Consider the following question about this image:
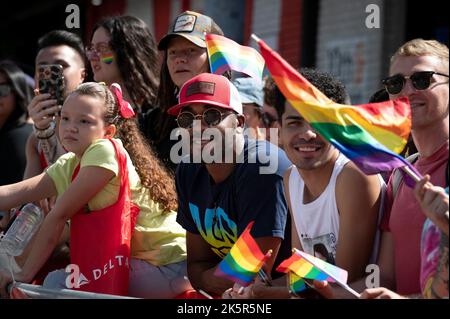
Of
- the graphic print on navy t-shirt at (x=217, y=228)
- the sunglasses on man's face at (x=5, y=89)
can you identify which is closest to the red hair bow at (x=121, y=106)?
the graphic print on navy t-shirt at (x=217, y=228)

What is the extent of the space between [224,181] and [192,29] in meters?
1.27

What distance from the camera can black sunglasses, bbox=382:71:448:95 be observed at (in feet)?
11.9

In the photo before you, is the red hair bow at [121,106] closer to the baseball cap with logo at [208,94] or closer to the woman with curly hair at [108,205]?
the woman with curly hair at [108,205]

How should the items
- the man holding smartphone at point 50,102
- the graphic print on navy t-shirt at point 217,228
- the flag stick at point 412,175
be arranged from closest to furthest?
1. the flag stick at point 412,175
2. the graphic print on navy t-shirt at point 217,228
3. the man holding smartphone at point 50,102

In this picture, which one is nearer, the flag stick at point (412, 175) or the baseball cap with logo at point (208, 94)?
the flag stick at point (412, 175)

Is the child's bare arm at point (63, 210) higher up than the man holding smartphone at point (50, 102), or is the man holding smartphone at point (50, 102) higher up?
the man holding smartphone at point (50, 102)

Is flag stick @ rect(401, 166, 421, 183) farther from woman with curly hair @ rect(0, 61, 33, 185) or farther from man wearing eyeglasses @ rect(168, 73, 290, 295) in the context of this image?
woman with curly hair @ rect(0, 61, 33, 185)

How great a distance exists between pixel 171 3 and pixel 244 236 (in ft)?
34.6

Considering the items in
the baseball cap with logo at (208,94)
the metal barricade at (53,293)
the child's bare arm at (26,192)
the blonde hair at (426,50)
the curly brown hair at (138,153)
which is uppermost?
the blonde hair at (426,50)

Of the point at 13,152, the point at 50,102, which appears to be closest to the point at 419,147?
the point at 50,102

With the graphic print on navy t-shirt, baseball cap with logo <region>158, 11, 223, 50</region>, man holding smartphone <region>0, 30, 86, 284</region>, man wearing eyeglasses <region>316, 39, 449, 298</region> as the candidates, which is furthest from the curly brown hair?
man wearing eyeglasses <region>316, 39, 449, 298</region>

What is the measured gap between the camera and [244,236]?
3.49 metres

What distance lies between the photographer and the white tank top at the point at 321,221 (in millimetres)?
3848

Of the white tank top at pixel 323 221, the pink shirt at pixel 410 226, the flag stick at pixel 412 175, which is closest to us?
the flag stick at pixel 412 175
